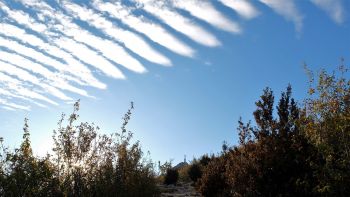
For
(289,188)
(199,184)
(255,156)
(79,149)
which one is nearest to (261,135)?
(255,156)

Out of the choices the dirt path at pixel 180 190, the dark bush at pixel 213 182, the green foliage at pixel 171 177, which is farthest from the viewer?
the green foliage at pixel 171 177

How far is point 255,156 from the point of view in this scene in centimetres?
1342

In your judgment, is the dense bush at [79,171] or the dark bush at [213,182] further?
the dark bush at [213,182]

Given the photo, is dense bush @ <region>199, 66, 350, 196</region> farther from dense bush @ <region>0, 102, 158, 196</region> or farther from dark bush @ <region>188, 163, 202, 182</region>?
dark bush @ <region>188, 163, 202, 182</region>

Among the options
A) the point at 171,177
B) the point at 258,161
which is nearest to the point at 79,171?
the point at 258,161

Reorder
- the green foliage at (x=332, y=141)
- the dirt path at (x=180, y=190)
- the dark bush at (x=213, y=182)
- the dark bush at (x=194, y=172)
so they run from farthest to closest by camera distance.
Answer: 1. the dark bush at (x=194, y=172)
2. the dirt path at (x=180, y=190)
3. the dark bush at (x=213, y=182)
4. the green foliage at (x=332, y=141)

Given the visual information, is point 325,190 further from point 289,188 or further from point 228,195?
point 228,195

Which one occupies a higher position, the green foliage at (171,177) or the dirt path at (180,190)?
the green foliage at (171,177)

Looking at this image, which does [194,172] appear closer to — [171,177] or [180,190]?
[171,177]

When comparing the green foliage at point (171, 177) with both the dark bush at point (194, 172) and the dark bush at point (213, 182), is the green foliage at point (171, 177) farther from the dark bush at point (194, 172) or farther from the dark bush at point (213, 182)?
the dark bush at point (213, 182)

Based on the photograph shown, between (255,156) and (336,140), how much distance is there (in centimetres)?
244

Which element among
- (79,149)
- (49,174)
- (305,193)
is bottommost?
(305,193)

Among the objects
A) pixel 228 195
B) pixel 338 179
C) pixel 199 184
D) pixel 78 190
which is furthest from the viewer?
pixel 199 184

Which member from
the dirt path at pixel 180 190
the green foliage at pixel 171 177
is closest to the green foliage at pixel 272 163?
the dirt path at pixel 180 190
